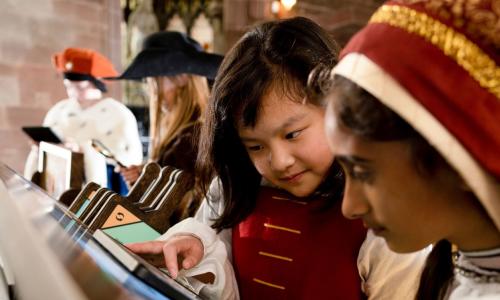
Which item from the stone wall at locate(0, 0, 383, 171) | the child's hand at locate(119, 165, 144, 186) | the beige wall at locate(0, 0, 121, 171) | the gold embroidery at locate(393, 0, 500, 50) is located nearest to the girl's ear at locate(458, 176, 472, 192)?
the gold embroidery at locate(393, 0, 500, 50)

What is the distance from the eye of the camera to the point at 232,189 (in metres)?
0.93

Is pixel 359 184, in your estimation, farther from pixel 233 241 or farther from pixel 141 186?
pixel 141 186

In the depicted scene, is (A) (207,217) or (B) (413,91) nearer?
(B) (413,91)

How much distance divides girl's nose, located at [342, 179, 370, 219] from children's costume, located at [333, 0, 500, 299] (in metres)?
0.10

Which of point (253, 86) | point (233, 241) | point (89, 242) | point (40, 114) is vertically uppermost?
point (253, 86)

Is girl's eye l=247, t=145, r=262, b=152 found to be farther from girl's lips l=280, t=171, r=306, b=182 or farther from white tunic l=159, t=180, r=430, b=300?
white tunic l=159, t=180, r=430, b=300

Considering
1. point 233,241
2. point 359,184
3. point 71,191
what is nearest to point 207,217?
point 233,241

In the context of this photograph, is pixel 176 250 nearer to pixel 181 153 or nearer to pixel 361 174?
pixel 361 174

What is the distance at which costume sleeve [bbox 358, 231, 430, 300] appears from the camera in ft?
2.44

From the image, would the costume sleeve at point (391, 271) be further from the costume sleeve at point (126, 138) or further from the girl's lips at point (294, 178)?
the costume sleeve at point (126, 138)

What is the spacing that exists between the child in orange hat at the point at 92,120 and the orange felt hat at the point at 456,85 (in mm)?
836

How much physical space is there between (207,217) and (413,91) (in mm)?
661

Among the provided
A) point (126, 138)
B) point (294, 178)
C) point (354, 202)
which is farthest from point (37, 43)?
point (354, 202)

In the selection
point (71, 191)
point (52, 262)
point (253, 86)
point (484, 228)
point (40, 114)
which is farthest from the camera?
point (40, 114)
